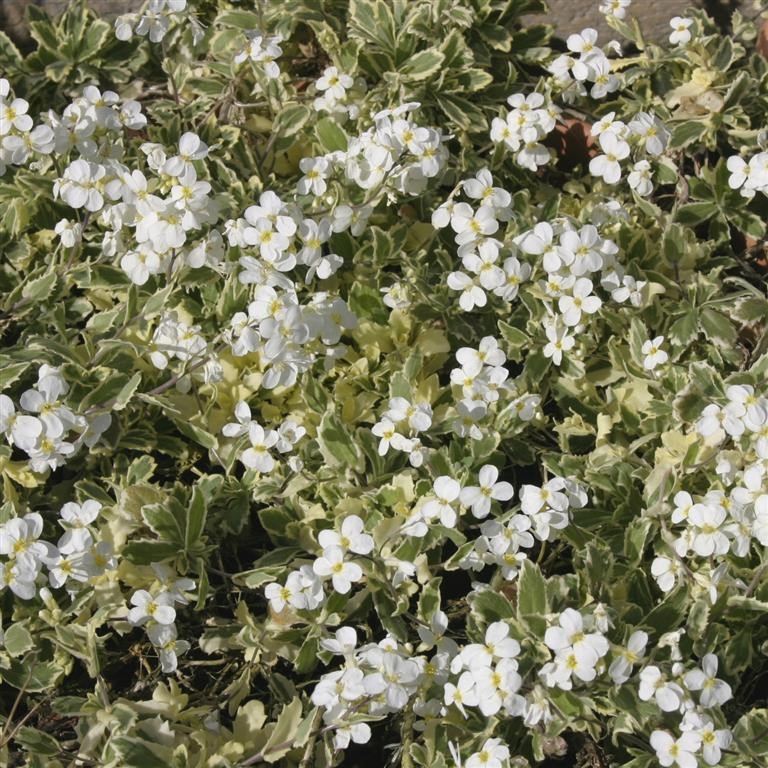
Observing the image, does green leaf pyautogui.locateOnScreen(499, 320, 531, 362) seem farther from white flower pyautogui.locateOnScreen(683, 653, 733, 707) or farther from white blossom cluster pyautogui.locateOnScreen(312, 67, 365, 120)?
white flower pyautogui.locateOnScreen(683, 653, 733, 707)

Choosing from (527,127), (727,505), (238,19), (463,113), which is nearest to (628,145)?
(527,127)

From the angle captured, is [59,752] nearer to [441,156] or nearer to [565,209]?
[441,156]

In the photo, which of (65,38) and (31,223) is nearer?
(31,223)

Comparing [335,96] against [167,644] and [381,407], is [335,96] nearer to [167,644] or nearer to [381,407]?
[381,407]

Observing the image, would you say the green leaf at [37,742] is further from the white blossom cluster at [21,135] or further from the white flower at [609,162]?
the white flower at [609,162]

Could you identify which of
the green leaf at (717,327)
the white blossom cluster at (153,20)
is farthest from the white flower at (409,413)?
the white blossom cluster at (153,20)

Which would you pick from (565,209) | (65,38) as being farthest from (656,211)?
(65,38)

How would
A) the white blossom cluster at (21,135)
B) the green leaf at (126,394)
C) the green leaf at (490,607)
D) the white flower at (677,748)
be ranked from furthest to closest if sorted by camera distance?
1. the white blossom cluster at (21,135)
2. the green leaf at (126,394)
3. the green leaf at (490,607)
4. the white flower at (677,748)
